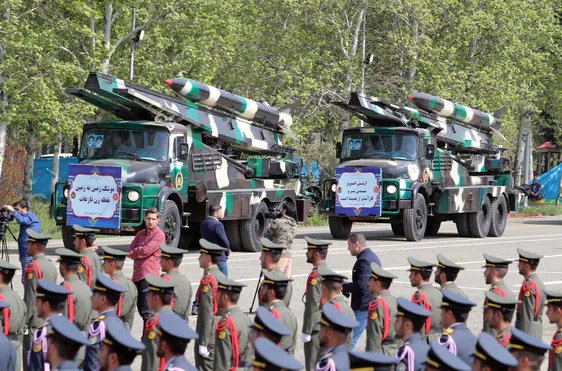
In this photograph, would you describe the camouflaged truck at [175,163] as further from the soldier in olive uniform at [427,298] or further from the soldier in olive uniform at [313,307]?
the soldier in olive uniform at [427,298]

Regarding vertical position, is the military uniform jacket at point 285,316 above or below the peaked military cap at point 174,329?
below

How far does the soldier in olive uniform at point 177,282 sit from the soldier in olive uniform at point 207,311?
147mm

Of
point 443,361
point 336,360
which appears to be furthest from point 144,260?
point 443,361

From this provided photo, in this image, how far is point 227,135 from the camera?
23250mm

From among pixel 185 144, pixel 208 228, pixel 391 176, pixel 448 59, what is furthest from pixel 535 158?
pixel 208 228

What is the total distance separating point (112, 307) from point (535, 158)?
2870 inches

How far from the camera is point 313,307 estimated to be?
34.4 ft

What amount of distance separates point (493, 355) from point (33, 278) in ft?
20.2

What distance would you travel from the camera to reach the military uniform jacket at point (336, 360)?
22.3ft

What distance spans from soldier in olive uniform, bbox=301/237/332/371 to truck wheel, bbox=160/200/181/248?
9.23m

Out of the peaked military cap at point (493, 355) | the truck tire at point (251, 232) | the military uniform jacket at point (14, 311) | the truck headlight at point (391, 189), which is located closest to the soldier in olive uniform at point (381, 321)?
the military uniform jacket at point (14, 311)

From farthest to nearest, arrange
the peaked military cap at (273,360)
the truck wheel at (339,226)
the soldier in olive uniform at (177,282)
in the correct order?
the truck wheel at (339,226) → the soldier in olive uniform at (177,282) → the peaked military cap at (273,360)

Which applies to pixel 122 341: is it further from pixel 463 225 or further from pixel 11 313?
pixel 463 225

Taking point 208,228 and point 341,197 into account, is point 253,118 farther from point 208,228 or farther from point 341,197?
point 208,228
